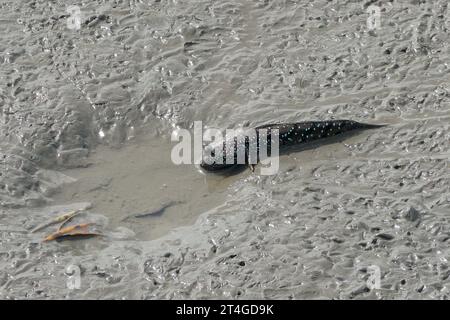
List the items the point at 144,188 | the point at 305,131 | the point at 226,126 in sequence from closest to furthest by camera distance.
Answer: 1. the point at 144,188
2. the point at 305,131
3. the point at 226,126

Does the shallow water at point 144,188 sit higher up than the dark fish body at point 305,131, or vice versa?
the dark fish body at point 305,131

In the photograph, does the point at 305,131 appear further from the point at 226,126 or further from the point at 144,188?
the point at 144,188

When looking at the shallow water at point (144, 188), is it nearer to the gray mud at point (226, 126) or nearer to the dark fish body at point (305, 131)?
the gray mud at point (226, 126)

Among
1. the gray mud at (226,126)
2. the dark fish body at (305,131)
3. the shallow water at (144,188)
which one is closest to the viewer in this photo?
the gray mud at (226,126)

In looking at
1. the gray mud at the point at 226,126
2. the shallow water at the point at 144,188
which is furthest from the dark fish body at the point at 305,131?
the shallow water at the point at 144,188

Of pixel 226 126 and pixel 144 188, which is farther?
pixel 226 126

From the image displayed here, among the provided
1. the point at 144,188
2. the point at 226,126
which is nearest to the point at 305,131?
the point at 226,126

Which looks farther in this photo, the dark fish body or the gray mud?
the dark fish body

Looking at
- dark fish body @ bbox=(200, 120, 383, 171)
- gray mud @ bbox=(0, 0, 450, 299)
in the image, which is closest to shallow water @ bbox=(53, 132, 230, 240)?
gray mud @ bbox=(0, 0, 450, 299)

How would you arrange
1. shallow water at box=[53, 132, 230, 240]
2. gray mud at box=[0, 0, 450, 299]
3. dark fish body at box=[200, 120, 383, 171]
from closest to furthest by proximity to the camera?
gray mud at box=[0, 0, 450, 299] → shallow water at box=[53, 132, 230, 240] → dark fish body at box=[200, 120, 383, 171]

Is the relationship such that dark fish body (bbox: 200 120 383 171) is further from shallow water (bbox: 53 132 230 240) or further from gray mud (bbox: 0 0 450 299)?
shallow water (bbox: 53 132 230 240)
